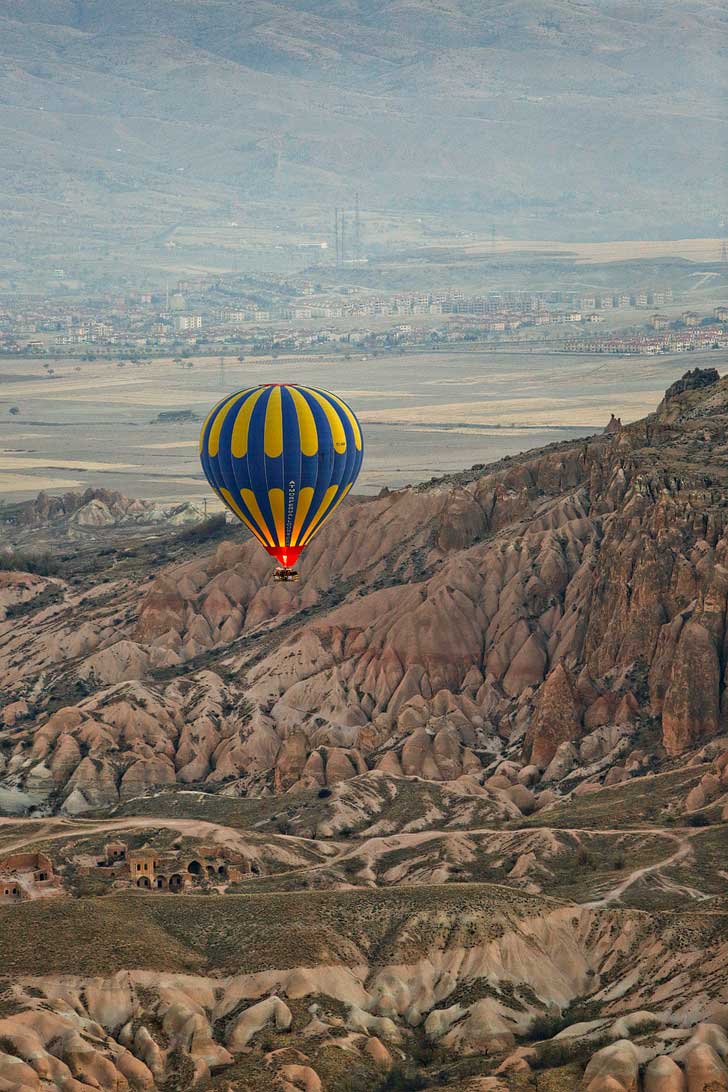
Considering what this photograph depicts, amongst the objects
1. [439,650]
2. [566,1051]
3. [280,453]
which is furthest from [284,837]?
[566,1051]

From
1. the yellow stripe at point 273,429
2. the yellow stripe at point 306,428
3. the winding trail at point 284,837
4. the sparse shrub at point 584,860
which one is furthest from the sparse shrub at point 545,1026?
the yellow stripe at point 306,428

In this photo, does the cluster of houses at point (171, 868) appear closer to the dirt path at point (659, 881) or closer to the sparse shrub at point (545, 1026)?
the dirt path at point (659, 881)

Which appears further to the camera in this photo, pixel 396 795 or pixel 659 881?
pixel 396 795

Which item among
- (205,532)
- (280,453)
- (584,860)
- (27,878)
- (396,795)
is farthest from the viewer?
(205,532)

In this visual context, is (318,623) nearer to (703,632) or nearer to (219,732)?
(219,732)

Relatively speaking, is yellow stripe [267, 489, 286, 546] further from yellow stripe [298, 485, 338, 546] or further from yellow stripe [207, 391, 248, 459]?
yellow stripe [207, 391, 248, 459]

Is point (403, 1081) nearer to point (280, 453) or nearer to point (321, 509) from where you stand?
point (280, 453)
